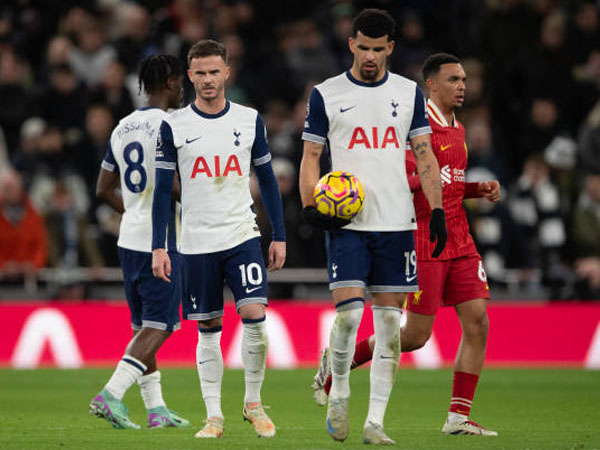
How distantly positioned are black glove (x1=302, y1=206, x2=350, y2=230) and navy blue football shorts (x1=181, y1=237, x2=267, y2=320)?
0.58m

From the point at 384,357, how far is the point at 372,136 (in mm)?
1437

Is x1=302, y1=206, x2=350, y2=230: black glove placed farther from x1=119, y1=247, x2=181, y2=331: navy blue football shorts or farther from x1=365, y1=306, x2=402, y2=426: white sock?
x1=119, y1=247, x2=181, y2=331: navy blue football shorts

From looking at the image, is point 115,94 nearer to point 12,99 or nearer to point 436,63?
point 12,99

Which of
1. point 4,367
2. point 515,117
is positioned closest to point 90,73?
point 4,367

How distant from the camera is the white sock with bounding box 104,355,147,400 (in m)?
9.39

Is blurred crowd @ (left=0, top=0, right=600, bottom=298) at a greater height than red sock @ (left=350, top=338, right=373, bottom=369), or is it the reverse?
blurred crowd @ (left=0, top=0, right=600, bottom=298)

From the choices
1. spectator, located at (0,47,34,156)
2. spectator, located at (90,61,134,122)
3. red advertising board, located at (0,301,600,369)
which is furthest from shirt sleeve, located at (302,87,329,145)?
spectator, located at (0,47,34,156)

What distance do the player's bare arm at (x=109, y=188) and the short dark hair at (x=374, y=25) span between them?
2.44 metres

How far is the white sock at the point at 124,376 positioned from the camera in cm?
939

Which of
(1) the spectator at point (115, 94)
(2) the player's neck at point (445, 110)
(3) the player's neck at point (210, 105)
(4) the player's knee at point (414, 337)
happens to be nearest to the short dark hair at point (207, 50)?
(3) the player's neck at point (210, 105)

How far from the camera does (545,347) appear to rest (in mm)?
Result: 16688

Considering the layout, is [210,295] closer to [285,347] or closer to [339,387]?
[339,387]

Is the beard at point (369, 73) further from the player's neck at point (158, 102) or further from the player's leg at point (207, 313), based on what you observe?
the player's neck at point (158, 102)

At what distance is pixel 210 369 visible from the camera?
898cm
